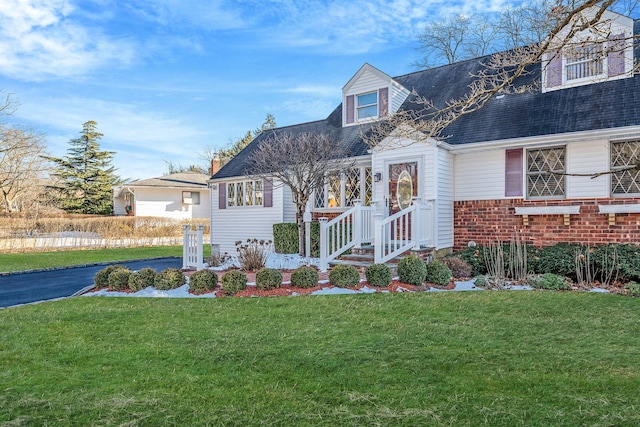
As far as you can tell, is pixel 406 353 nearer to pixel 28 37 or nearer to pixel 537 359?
pixel 537 359

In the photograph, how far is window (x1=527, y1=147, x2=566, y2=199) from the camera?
9.35m

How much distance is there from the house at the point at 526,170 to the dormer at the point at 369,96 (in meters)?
1.62

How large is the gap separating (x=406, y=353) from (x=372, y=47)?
43.6 feet

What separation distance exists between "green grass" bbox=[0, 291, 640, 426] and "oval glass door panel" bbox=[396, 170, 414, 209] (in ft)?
15.1

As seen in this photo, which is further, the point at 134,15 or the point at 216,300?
the point at 134,15

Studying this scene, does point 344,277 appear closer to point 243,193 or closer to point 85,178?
point 243,193

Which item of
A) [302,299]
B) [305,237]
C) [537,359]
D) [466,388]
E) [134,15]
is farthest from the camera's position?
[305,237]

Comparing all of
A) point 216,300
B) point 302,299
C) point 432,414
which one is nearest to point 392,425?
point 432,414

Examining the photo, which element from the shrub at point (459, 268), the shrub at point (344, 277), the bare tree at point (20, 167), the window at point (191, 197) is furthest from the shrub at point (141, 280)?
the bare tree at point (20, 167)

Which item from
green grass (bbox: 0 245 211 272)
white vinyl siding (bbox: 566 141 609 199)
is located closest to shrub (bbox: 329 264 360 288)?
white vinyl siding (bbox: 566 141 609 199)

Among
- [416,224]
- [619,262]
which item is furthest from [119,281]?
[619,262]

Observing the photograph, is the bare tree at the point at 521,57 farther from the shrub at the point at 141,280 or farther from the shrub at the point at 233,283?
the shrub at the point at 141,280

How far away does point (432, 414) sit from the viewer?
2768 millimetres

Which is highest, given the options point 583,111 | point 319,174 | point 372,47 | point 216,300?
point 372,47
